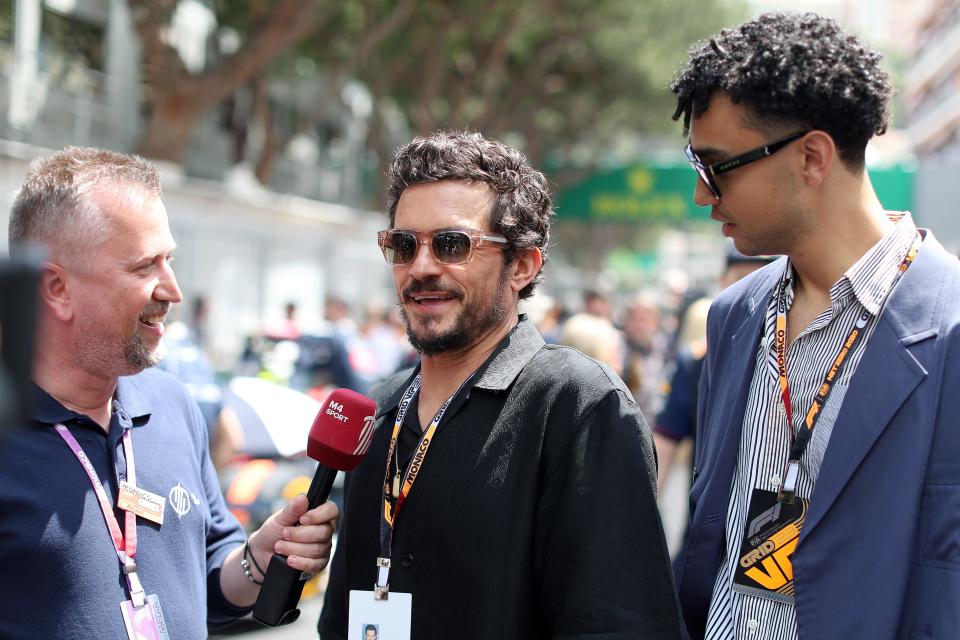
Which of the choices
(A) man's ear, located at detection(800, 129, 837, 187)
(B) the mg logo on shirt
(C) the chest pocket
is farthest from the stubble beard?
(C) the chest pocket

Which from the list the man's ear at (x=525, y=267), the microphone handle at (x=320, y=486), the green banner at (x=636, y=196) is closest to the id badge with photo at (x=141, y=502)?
the microphone handle at (x=320, y=486)

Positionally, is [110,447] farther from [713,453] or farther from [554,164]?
[554,164]

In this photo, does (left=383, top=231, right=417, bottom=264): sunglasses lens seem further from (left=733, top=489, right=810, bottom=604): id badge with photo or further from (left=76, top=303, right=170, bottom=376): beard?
(left=733, top=489, right=810, bottom=604): id badge with photo

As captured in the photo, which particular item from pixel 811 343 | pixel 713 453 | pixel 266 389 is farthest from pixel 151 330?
pixel 266 389

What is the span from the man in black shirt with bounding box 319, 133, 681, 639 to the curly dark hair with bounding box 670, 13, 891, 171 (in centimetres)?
57

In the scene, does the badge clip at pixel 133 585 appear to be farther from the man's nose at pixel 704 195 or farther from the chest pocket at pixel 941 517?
the chest pocket at pixel 941 517

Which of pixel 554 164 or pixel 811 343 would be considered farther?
pixel 554 164

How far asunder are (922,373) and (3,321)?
179cm

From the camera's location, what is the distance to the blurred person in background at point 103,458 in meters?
2.26

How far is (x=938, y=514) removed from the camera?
2033 mm

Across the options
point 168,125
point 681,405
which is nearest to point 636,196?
point 168,125

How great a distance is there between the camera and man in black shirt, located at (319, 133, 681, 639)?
7.04 feet

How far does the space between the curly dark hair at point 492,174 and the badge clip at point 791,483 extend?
2.63 feet

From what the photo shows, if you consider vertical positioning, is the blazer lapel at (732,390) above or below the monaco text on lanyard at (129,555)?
above
